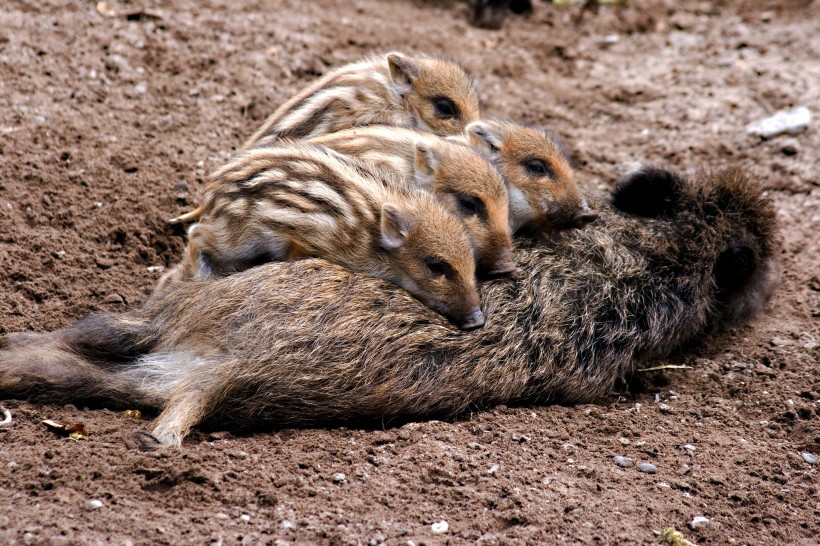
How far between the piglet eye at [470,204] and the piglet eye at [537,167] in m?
0.48

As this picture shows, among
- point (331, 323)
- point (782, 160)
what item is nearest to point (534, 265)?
point (331, 323)

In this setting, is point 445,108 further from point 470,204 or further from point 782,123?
point 782,123

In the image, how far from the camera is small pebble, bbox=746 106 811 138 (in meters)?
7.00

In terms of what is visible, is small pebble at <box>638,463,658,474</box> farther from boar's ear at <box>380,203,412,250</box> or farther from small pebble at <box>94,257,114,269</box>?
small pebble at <box>94,257,114,269</box>

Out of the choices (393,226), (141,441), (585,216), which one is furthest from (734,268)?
(141,441)

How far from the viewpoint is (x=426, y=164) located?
15.2 ft

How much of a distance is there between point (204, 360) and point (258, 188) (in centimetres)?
86

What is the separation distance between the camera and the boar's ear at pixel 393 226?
13.7ft

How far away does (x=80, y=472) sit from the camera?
137 inches

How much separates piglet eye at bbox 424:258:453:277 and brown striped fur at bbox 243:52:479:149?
50.8 inches

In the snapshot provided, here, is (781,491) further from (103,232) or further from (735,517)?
(103,232)

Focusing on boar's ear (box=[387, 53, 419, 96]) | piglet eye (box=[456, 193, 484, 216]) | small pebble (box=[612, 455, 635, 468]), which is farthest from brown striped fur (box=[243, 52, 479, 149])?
small pebble (box=[612, 455, 635, 468])

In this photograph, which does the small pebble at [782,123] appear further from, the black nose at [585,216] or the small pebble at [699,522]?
the small pebble at [699,522]

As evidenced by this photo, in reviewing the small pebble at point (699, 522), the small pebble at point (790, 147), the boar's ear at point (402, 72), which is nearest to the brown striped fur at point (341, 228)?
the boar's ear at point (402, 72)
